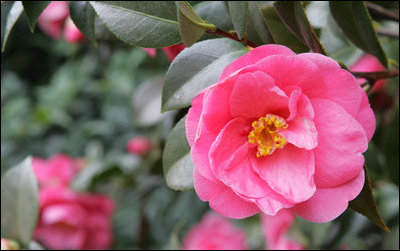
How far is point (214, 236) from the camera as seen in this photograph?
1230 mm

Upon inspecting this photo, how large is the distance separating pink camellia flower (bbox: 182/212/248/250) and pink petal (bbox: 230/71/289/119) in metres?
0.66

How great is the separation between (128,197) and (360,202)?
1140 mm

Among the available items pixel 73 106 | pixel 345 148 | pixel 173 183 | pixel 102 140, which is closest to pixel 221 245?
pixel 173 183

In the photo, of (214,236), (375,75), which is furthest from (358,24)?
(214,236)

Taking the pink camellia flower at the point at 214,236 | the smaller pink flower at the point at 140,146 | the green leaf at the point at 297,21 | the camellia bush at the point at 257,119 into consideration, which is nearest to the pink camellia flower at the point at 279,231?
the camellia bush at the point at 257,119

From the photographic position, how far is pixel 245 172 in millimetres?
550

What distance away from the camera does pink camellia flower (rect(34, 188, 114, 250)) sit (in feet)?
3.74

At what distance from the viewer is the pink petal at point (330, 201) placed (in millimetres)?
508

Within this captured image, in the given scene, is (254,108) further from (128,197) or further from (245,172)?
(128,197)

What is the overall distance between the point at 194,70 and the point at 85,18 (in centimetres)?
19

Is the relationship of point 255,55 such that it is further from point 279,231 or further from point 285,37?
point 279,231

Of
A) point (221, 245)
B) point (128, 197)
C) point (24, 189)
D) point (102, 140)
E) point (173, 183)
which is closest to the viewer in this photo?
point (173, 183)

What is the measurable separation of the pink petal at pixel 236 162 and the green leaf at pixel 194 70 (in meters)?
0.06

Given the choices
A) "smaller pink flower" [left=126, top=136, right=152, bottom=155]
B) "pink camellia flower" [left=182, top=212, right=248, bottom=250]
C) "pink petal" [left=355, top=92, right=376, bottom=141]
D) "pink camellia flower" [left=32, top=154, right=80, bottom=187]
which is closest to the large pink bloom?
"pink petal" [left=355, top=92, right=376, bottom=141]
